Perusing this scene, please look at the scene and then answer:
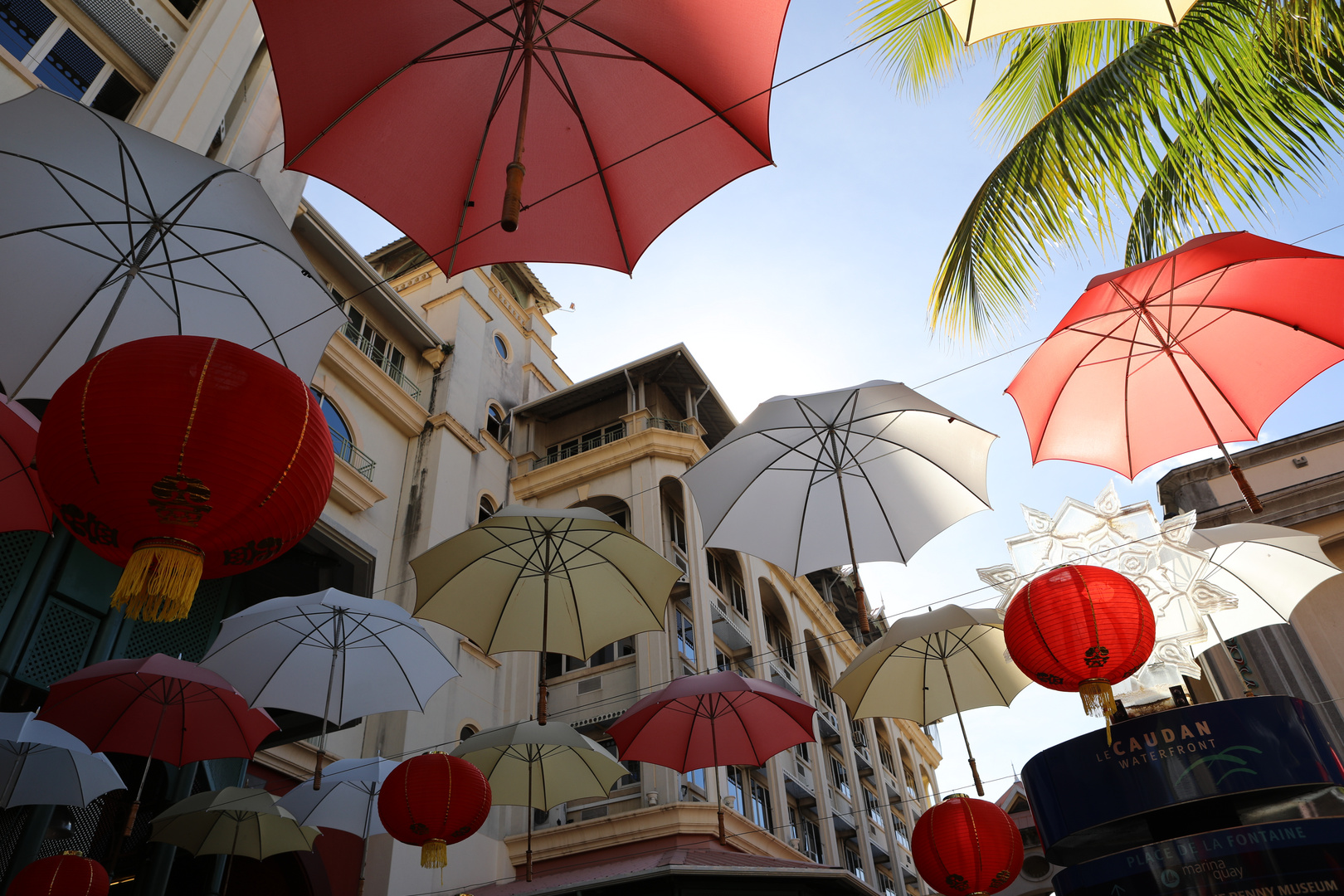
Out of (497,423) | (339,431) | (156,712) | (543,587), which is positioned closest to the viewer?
(156,712)

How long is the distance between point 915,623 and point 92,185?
27.2 ft

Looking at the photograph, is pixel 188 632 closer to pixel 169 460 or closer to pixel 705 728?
pixel 705 728

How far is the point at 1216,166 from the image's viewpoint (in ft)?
22.3

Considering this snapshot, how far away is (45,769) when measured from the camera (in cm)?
785

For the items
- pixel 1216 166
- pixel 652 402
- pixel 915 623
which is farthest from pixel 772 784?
pixel 1216 166

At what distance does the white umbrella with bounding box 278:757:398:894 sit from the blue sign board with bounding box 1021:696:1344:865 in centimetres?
828

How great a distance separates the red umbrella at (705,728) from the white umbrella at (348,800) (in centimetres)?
310

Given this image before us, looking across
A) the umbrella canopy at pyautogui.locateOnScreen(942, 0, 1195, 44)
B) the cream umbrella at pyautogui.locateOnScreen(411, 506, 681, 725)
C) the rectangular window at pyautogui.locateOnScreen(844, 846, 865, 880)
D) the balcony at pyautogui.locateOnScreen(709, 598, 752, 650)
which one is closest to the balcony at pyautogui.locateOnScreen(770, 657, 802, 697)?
the balcony at pyautogui.locateOnScreen(709, 598, 752, 650)

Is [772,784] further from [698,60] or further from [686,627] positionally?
[698,60]

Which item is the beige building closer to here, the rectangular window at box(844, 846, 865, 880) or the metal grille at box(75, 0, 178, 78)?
the metal grille at box(75, 0, 178, 78)

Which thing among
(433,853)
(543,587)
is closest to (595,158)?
(543,587)

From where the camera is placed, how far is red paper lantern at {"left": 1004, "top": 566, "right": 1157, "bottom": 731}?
5.44 meters

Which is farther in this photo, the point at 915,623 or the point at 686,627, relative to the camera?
the point at 686,627

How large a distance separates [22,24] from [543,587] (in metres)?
9.30
